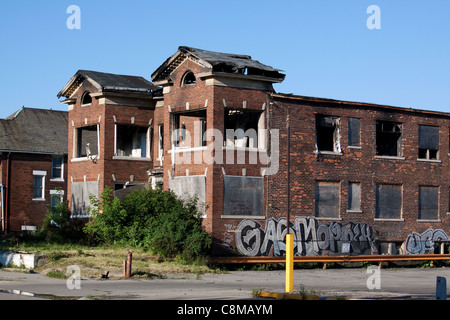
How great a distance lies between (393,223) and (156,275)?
612 inches

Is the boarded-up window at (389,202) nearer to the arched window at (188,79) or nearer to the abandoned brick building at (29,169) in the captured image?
the arched window at (188,79)

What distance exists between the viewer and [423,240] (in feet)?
117

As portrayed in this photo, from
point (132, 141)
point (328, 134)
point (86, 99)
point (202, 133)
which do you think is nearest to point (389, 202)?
point (328, 134)

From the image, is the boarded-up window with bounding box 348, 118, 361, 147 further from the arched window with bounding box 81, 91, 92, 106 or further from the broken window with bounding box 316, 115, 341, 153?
the arched window with bounding box 81, 91, 92, 106

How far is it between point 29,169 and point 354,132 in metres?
24.1

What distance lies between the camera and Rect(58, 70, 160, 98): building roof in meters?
35.0

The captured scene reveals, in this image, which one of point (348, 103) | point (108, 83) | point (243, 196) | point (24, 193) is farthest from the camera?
point (24, 193)

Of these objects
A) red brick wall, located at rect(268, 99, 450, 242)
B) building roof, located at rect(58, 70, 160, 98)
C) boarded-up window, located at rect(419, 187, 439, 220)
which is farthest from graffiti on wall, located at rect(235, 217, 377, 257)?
building roof, located at rect(58, 70, 160, 98)

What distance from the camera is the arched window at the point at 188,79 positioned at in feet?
105

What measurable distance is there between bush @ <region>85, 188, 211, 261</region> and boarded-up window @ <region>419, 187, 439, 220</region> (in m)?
13.1

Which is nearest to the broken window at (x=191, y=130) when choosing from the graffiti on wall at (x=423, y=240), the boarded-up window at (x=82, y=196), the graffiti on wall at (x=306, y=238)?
the boarded-up window at (x=82, y=196)

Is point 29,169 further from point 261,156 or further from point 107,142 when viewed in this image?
point 261,156
